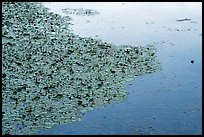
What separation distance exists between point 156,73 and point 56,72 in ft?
15.9

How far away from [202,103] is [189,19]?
13421mm

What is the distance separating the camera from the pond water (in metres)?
12.3

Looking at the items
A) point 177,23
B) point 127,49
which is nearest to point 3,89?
point 127,49

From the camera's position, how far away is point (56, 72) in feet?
51.4

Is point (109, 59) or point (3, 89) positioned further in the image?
point (109, 59)

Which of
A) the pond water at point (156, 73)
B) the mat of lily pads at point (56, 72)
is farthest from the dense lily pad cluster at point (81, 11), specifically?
the mat of lily pads at point (56, 72)

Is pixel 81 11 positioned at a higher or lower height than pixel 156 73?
higher

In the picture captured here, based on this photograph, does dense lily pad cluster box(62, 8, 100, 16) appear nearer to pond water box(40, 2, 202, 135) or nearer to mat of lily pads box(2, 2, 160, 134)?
pond water box(40, 2, 202, 135)

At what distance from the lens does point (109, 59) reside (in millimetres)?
17375

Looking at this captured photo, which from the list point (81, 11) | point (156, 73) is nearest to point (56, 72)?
point (156, 73)

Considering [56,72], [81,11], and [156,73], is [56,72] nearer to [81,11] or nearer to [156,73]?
[156,73]

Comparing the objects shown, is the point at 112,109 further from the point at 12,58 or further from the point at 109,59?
the point at 12,58

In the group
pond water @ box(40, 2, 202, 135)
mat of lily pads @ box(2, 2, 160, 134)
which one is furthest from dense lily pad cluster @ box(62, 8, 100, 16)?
mat of lily pads @ box(2, 2, 160, 134)

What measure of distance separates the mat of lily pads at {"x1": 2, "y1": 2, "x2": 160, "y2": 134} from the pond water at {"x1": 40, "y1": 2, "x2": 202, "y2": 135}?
0.61 meters
